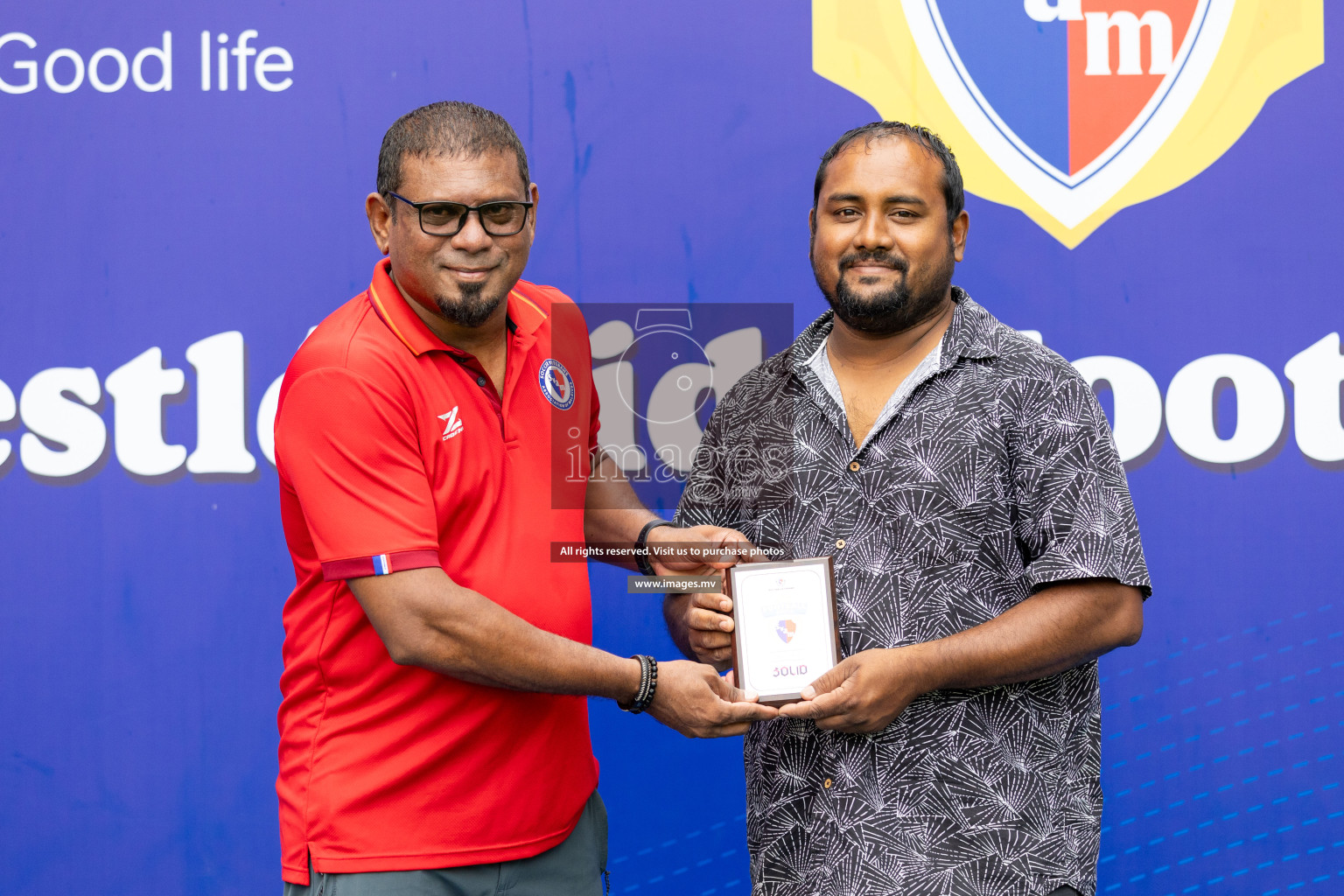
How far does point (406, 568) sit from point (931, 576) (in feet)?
3.16

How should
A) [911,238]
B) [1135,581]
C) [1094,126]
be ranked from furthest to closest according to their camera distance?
[1094,126], [911,238], [1135,581]

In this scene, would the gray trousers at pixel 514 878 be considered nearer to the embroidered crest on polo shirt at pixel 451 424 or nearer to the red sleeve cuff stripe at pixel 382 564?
the red sleeve cuff stripe at pixel 382 564

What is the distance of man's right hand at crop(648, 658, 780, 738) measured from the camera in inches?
78.1

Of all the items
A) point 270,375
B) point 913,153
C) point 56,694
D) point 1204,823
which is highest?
point 913,153

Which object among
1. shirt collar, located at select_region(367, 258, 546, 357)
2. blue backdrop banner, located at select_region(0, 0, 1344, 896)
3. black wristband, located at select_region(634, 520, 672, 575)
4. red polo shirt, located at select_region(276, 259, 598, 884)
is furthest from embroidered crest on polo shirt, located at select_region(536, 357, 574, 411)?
blue backdrop banner, located at select_region(0, 0, 1344, 896)

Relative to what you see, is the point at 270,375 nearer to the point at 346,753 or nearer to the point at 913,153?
the point at 346,753

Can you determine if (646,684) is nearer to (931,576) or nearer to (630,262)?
(931,576)

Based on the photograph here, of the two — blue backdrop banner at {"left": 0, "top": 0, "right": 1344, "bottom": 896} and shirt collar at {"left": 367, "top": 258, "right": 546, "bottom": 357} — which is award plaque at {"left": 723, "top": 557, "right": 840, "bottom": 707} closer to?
shirt collar at {"left": 367, "top": 258, "right": 546, "bottom": 357}

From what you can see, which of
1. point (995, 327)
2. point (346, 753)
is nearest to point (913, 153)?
point (995, 327)

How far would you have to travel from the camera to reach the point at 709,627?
2.09m

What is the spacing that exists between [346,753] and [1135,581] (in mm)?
1491

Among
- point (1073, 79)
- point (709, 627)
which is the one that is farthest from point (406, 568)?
point (1073, 79)

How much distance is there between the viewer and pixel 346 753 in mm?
2010

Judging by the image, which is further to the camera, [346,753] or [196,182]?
[196,182]
